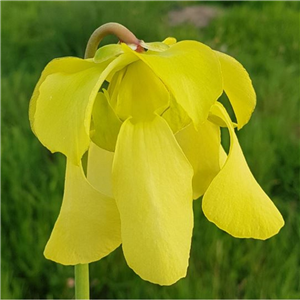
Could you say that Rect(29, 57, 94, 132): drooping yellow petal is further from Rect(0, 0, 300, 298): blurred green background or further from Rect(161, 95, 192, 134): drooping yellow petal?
Rect(0, 0, 300, 298): blurred green background

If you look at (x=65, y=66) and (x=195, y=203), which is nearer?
(x=65, y=66)

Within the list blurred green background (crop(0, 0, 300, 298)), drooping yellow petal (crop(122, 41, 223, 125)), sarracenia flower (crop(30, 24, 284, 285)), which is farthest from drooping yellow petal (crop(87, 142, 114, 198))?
blurred green background (crop(0, 0, 300, 298))

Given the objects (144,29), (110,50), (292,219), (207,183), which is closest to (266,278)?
(292,219)

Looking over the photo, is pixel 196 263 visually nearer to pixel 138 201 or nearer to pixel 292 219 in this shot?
pixel 292 219

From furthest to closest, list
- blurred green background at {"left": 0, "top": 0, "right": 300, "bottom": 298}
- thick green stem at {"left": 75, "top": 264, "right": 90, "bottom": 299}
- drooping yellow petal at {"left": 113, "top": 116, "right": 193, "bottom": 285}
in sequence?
blurred green background at {"left": 0, "top": 0, "right": 300, "bottom": 298} < thick green stem at {"left": 75, "top": 264, "right": 90, "bottom": 299} < drooping yellow petal at {"left": 113, "top": 116, "right": 193, "bottom": 285}

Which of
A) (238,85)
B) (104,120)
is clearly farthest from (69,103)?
(238,85)

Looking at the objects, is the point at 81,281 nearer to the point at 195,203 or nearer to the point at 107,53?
the point at 107,53
